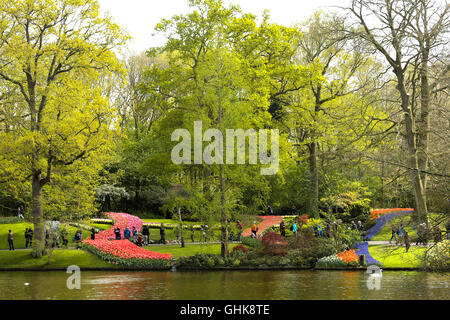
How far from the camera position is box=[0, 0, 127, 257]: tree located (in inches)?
1201

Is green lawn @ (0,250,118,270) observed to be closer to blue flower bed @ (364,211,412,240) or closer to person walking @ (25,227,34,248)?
person walking @ (25,227,34,248)

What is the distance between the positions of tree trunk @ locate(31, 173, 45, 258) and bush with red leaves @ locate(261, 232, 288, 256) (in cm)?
1357

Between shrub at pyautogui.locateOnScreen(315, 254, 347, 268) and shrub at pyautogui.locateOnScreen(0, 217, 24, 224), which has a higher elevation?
shrub at pyautogui.locateOnScreen(0, 217, 24, 224)

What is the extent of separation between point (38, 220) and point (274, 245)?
14399 mm

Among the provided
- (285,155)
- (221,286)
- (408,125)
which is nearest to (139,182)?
(285,155)

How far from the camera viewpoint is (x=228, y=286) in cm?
2189

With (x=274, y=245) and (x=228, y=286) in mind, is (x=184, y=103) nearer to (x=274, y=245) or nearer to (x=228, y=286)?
(x=274, y=245)

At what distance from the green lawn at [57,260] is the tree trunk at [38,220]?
63 centimetres

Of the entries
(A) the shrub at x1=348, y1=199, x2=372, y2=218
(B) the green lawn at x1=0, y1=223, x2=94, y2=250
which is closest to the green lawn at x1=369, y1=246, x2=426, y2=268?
(A) the shrub at x1=348, y1=199, x2=372, y2=218

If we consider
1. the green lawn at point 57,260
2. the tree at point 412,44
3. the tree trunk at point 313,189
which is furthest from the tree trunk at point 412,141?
the tree trunk at point 313,189

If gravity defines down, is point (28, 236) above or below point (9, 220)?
below

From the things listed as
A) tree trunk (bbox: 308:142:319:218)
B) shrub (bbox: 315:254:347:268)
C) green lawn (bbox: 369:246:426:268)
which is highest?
tree trunk (bbox: 308:142:319:218)

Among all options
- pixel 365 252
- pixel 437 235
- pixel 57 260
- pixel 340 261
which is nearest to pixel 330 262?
pixel 340 261

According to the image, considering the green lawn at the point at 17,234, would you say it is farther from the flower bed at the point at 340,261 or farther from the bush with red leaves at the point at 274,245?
the flower bed at the point at 340,261
